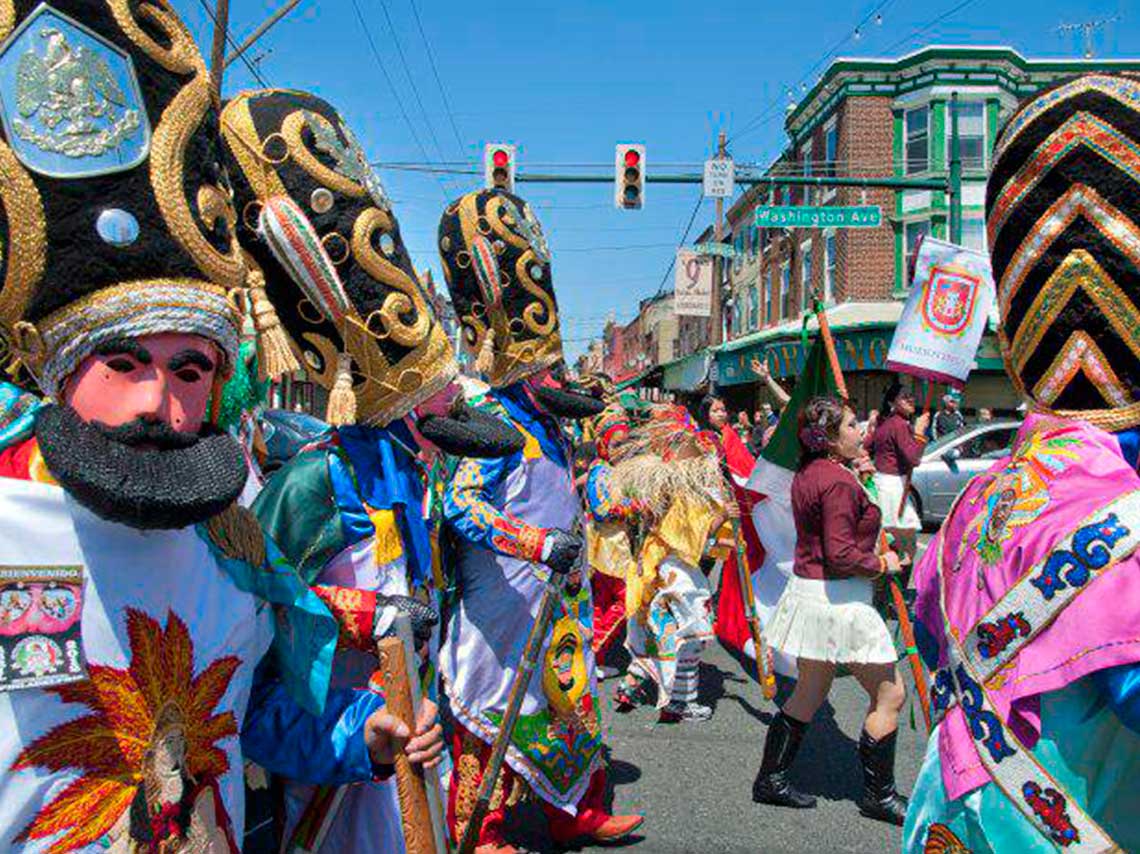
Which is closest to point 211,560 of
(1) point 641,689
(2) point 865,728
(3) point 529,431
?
(3) point 529,431

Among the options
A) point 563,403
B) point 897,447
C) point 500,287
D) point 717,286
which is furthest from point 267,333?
point 717,286

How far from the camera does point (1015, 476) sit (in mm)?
1975

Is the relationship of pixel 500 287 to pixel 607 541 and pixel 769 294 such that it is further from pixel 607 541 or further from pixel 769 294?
pixel 769 294

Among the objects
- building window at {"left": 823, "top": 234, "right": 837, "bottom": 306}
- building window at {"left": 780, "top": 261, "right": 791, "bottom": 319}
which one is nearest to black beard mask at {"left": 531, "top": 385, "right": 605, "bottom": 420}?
building window at {"left": 823, "top": 234, "right": 837, "bottom": 306}

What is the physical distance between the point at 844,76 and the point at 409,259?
2336cm

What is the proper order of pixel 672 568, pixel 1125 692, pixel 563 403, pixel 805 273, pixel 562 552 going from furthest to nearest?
pixel 805 273 → pixel 672 568 → pixel 563 403 → pixel 562 552 → pixel 1125 692

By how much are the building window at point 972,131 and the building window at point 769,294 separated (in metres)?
8.75

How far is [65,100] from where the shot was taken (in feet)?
4.26

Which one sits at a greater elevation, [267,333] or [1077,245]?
[1077,245]

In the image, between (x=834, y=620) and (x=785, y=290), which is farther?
(x=785, y=290)

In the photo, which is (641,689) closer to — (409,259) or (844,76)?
(409,259)

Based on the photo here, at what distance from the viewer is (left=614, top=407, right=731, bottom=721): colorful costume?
5.51 metres

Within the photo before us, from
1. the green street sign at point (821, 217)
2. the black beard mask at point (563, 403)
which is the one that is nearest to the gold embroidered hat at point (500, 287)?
the black beard mask at point (563, 403)

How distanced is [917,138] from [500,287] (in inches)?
851
